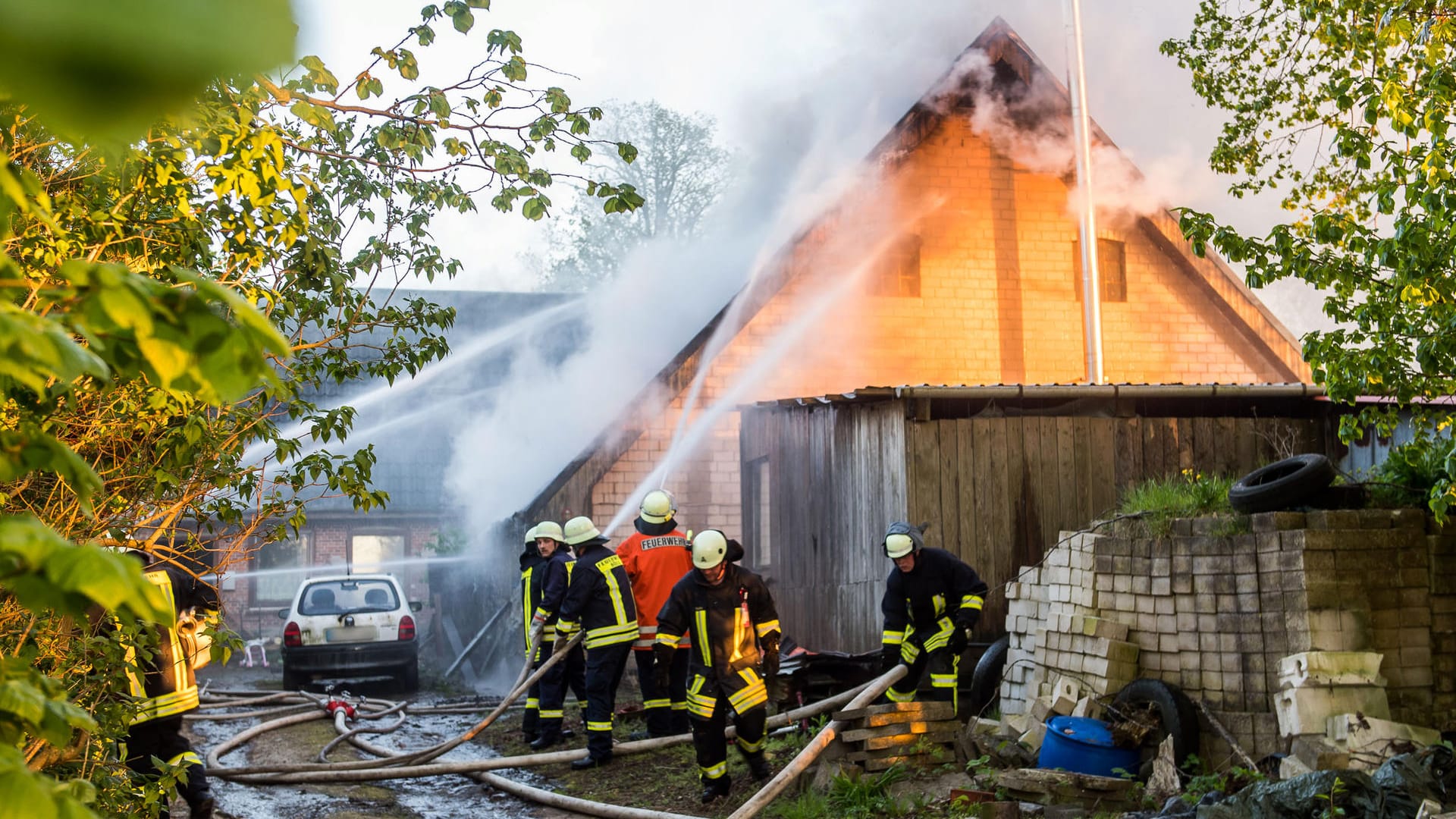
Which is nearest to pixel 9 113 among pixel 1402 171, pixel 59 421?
pixel 59 421

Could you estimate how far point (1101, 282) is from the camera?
16.1 m

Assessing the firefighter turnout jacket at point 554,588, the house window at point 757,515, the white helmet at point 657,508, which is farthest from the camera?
the house window at point 757,515

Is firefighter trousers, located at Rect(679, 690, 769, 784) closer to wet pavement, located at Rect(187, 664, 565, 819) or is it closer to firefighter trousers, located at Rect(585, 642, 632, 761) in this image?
wet pavement, located at Rect(187, 664, 565, 819)

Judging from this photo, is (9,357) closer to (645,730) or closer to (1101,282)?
(645,730)

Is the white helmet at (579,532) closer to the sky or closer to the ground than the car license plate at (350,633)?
closer to the sky

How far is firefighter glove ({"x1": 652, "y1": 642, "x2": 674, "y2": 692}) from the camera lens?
812cm

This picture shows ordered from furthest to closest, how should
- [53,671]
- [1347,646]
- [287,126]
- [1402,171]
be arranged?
1. [1347,646]
2. [1402,171]
3. [287,126]
4. [53,671]

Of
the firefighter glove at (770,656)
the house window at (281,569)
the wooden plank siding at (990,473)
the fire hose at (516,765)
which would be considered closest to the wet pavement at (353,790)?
the fire hose at (516,765)

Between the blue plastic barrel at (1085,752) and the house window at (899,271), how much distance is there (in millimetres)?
8772

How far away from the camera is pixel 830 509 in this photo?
12.0 m

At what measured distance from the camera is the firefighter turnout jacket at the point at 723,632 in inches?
303

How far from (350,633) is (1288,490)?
36.2ft

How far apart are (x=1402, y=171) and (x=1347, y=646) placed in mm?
2803

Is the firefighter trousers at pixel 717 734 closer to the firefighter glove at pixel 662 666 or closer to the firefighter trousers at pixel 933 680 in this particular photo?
the firefighter glove at pixel 662 666
